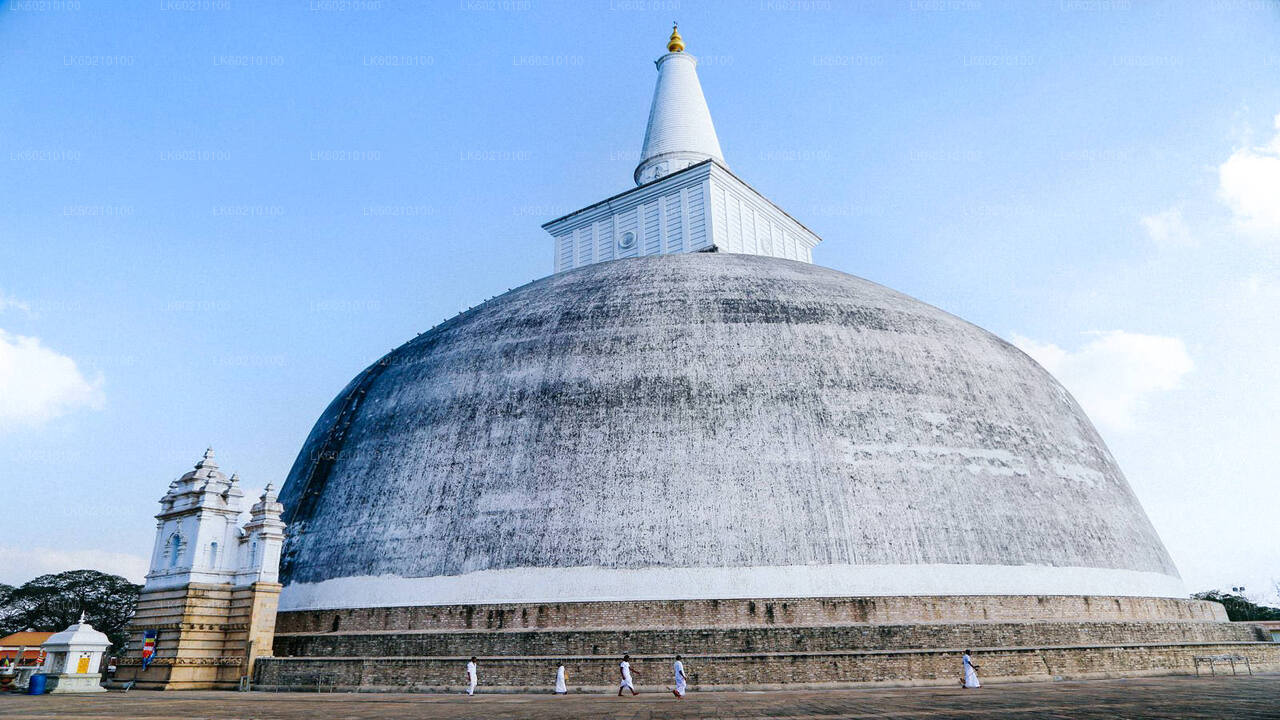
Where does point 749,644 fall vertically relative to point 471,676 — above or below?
above

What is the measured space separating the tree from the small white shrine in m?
45.6

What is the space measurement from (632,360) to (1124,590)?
42.8 ft

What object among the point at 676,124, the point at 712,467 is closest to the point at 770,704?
the point at 712,467

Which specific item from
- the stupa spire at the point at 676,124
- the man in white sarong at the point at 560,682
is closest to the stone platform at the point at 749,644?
the man in white sarong at the point at 560,682

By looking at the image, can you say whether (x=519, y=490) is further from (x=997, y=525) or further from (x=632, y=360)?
(x=997, y=525)

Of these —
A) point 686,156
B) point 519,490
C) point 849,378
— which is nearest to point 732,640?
point 519,490

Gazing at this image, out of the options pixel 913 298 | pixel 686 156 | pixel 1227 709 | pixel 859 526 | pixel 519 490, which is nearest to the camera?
pixel 1227 709

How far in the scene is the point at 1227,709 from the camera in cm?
975

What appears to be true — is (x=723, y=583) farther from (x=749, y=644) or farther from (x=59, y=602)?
(x=59, y=602)

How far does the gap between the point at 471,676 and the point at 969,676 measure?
9350mm

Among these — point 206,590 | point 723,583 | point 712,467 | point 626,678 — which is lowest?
point 626,678

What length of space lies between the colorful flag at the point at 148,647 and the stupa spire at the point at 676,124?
22.8 meters

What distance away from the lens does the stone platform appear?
593 inches

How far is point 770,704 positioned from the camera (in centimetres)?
1186
